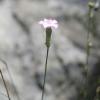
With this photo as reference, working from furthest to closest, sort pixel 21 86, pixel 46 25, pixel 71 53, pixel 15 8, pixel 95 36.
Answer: pixel 15 8
pixel 95 36
pixel 71 53
pixel 21 86
pixel 46 25

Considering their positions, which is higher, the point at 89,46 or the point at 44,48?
the point at 89,46

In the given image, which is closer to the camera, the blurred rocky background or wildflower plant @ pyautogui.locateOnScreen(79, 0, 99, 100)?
wildflower plant @ pyautogui.locateOnScreen(79, 0, 99, 100)

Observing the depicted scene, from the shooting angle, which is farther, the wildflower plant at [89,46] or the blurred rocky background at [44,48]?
the blurred rocky background at [44,48]

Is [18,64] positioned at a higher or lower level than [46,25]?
lower

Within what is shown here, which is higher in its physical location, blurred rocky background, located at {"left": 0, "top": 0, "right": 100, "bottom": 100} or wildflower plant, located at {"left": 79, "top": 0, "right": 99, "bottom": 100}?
wildflower plant, located at {"left": 79, "top": 0, "right": 99, "bottom": 100}

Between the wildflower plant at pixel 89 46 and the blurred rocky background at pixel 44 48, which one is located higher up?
the wildflower plant at pixel 89 46

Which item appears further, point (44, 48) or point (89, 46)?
point (44, 48)

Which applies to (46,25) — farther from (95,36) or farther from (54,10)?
(54,10)

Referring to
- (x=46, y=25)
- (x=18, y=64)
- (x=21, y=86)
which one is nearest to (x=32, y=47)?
(x=18, y=64)
